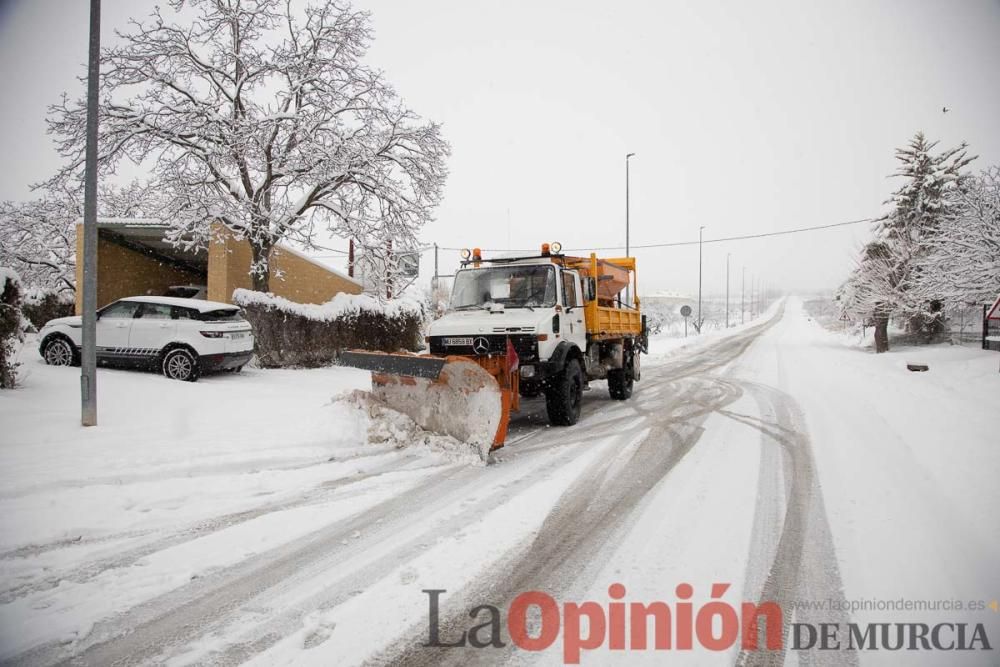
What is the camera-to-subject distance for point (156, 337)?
32.5ft

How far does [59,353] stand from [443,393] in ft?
30.6

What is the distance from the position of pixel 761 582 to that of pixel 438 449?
11.9 ft

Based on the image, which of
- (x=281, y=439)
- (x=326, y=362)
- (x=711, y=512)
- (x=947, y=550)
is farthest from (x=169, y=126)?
(x=947, y=550)

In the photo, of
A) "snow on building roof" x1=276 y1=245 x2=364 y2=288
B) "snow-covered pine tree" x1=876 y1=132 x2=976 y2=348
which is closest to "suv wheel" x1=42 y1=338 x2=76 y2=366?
"snow on building roof" x1=276 y1=245 x2=364 y2=288

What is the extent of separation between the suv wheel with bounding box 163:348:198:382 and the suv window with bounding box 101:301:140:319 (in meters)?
1.28

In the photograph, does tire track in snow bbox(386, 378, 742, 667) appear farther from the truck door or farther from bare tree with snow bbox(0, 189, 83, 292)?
bare tree with snow bbox(0, 189, 83, 292)

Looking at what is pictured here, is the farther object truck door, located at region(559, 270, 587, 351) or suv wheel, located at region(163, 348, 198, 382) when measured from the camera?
suv wheel, located at region(163, 348, 198, 382)

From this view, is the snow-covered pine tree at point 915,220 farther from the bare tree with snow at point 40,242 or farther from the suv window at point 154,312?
the bare tree with snow at point 40,242

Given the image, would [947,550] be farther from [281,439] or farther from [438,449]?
[281,439]

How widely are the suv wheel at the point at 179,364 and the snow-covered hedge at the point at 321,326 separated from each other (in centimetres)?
217

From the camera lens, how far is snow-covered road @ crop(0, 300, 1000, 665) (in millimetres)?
2564

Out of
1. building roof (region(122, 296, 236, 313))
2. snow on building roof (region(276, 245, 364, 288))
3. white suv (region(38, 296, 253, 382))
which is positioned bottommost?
white suv (region(38, 296, 253, 382))

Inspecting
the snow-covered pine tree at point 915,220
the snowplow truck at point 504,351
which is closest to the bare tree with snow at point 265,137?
the snowplow truck at point 504,351

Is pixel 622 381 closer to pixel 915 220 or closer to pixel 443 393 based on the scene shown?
pixel 443 393
